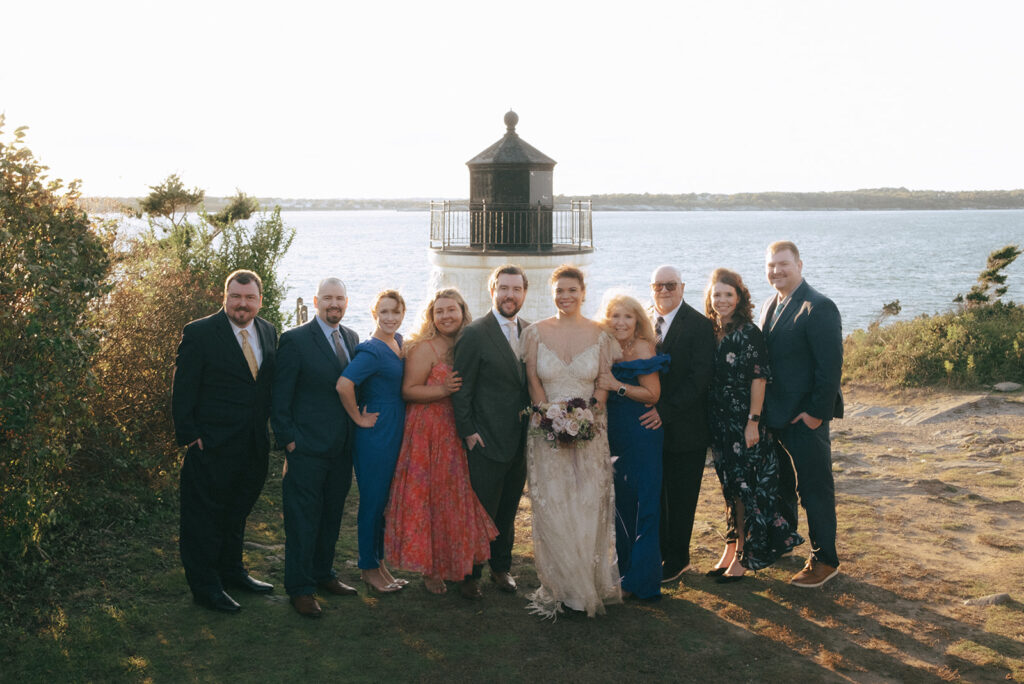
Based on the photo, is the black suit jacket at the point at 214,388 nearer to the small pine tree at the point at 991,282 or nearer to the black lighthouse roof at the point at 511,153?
the black lighthouse roof at the point at 511,153

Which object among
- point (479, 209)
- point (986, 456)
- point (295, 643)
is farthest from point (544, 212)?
point (295, 643)

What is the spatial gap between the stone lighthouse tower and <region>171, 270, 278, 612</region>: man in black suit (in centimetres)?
770

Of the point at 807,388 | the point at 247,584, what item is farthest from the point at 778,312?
the point at 247,584

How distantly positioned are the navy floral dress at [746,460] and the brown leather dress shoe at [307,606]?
2.90 m

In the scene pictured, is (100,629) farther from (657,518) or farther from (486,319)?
(657,518)

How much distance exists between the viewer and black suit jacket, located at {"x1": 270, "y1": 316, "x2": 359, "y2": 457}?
18.2ft

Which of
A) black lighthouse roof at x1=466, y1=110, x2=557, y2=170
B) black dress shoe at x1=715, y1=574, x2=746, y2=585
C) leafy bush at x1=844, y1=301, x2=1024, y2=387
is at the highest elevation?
black lighthouse roof at x1=466, y1=110, x2=557, y2=170

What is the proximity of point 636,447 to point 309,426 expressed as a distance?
7.19ft

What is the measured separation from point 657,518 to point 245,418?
9.29 feet

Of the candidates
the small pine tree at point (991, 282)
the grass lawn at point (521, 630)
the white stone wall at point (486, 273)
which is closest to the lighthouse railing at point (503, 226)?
the white stone wall at point (486, 273)

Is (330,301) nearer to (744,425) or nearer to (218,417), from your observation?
(218,417)

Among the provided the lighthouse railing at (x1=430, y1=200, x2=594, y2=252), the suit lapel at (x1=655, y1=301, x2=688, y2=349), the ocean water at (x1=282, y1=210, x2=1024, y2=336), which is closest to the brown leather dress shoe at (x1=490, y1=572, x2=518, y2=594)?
the suit lapel at (x1=655, y1=301, x2=688, y2=349)

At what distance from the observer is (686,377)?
5898 millimetres

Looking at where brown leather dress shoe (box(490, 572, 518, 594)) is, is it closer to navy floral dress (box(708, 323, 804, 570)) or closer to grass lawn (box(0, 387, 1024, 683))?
grass lawn (box(0, 387, 1024, 683))
